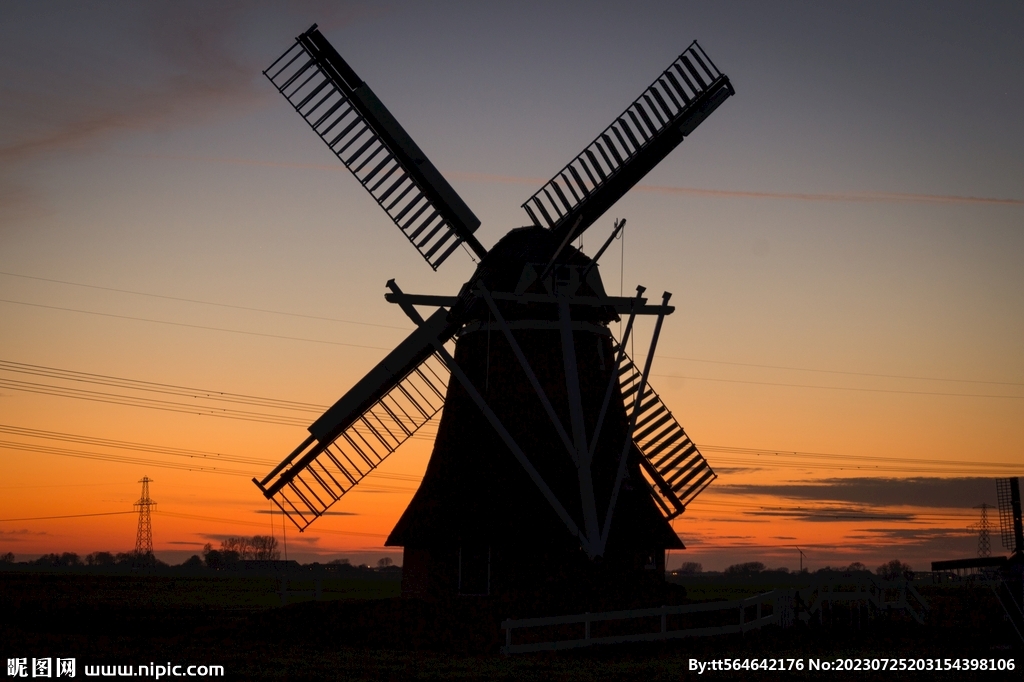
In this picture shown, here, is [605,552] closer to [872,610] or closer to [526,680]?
[526,680]

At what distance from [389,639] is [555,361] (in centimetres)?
765

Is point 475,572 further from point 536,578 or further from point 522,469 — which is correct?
point 522,469

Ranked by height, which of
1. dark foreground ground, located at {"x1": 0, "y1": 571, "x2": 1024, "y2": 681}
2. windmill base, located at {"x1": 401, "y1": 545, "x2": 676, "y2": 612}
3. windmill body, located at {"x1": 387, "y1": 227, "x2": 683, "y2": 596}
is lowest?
dark foreground ground, located at {"x1": 0, "y1": 571, "x2": 1024, "y2": 681}

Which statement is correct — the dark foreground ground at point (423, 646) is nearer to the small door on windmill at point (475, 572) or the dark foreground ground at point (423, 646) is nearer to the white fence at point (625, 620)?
the white fence at point (625, 620)

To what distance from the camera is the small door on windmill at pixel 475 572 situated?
2638 centimetres

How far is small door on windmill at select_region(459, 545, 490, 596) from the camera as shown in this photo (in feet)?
86.5

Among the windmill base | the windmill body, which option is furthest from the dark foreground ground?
the windmill body

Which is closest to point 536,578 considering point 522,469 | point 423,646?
point 522,469

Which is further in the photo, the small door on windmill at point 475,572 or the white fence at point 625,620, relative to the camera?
the small door on windmill at point 475,572

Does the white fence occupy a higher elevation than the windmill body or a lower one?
lower

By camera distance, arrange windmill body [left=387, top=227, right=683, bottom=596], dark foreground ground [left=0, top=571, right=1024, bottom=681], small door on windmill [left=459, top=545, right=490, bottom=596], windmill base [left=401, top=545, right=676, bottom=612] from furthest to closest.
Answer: small door on windmill [left=459, top=545, right=490, bottom=596] → windmill body [left=387, top=227, right=683, bottom=596] → windmill base [left=401, top=545, right=676, bottom=612] → dark foreground ground [left=0, top=571, right=1024, bottom=681]

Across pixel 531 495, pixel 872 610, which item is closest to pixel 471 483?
pixel 531 495

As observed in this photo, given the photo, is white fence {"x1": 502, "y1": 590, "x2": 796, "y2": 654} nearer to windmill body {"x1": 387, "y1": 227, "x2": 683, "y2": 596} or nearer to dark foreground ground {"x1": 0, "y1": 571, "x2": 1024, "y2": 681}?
dark foreground ground {"x1": 0, "y1": 571, "x2": 1024, "y2": 681}

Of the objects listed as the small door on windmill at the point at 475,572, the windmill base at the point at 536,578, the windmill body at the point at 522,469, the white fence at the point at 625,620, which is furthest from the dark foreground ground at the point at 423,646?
the windmill body at the point at 522,469
